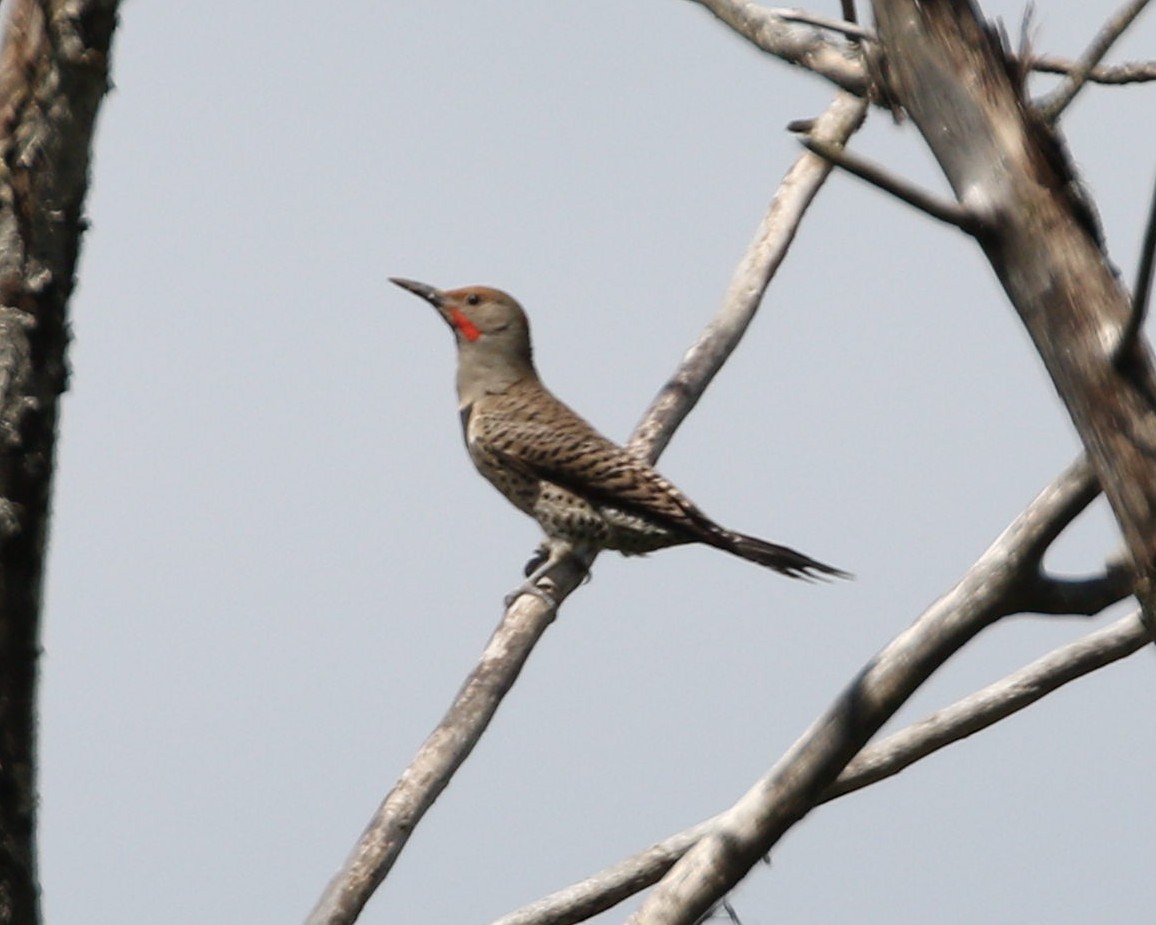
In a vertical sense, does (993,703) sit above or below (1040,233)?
below

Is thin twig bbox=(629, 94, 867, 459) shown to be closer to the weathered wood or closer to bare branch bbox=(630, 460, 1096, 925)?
bare branch bbox=(630, 460, 1096, 925)

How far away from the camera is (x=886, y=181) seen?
2648 mm

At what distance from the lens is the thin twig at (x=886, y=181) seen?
2559mm

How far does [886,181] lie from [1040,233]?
0.36 meters

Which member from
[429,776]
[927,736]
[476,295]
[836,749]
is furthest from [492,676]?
[476,295]

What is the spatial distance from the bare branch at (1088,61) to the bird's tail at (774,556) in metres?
4.19

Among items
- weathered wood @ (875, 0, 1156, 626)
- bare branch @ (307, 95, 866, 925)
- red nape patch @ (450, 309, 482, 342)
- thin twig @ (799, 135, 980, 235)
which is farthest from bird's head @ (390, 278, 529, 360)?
thin twig @ (799, 135, 980, 235)

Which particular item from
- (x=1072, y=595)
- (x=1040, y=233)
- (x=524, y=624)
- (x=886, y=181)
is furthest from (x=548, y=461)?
(x=886, y=181)

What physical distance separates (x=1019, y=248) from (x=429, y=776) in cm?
227

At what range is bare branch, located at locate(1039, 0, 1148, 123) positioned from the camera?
9.87 ft

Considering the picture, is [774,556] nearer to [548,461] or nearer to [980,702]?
[548,461]

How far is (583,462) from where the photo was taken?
7906 mm

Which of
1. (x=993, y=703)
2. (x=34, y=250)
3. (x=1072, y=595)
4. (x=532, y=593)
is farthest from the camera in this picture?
(x=532, y=593)

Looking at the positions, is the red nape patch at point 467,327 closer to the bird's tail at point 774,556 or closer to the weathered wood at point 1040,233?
the bird's tail at point 774,556
